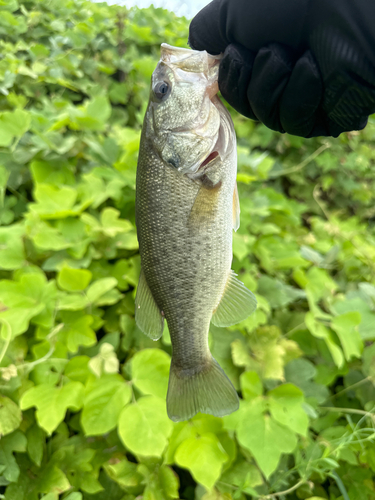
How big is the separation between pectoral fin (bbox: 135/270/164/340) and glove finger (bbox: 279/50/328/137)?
2.01 ft

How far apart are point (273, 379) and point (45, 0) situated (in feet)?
11.4

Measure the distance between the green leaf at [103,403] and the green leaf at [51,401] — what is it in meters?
0.04

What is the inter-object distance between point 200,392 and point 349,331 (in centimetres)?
88

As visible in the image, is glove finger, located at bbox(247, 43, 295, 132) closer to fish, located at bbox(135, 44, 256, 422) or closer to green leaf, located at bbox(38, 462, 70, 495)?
fish, located at bbox(135, 44, 256, 422)

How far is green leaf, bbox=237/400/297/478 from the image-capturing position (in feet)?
3.65

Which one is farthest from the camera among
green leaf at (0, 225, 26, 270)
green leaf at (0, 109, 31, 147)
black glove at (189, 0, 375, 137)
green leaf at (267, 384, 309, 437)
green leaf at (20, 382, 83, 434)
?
green leaf at (0, 109, 31, 147)

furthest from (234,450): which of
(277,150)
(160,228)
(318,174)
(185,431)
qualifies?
(318,174)

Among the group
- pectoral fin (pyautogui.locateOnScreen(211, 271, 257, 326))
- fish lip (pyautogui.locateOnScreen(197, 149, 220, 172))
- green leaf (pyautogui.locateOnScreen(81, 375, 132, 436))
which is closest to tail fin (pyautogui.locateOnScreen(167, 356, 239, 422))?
pectoral fin (pyautogui.locateOnScreen(211, 271, 257, 326))

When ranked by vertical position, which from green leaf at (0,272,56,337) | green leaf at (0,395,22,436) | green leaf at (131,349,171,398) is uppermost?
Result: green leaf at (0,272,56,337)

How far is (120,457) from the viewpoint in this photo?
1262mm

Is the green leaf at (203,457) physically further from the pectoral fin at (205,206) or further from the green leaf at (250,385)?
the pectoral fin at (205,206)

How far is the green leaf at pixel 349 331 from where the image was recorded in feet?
4.79

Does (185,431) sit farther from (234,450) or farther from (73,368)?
(73,368)

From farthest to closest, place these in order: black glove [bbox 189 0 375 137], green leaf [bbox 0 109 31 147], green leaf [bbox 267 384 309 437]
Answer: green leaf [bbox 0 109 31 147], green leaf [bbox 267 384 309 437], black glove [bbox 189 0 375 137]
